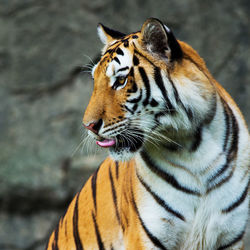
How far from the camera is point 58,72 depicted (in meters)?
4.68

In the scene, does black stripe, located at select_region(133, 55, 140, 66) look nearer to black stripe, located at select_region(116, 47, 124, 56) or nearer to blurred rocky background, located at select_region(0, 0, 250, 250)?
black stripe, located at select_region(116, 47, 124, 56)

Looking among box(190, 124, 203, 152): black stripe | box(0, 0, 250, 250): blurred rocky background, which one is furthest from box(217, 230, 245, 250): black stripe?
box(0, 0, 250, 250): blurred rocky background

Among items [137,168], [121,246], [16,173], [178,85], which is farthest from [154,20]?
[16,173]

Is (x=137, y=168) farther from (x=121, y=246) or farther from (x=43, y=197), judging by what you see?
(x=43, y=197)

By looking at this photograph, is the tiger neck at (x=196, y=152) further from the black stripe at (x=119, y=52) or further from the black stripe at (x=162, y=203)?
the black stripe at (x=119, y=52)

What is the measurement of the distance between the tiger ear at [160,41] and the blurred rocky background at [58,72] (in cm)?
249

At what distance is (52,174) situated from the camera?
15.3ft

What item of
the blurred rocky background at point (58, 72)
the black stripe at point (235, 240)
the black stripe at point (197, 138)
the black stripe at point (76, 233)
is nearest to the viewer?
the black stripe at point (197, 138)

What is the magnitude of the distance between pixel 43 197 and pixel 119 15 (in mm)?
1948

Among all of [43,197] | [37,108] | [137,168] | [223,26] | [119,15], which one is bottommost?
[43,197]

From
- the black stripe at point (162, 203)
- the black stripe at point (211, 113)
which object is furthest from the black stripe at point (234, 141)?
the black stripe at point (162, 203)

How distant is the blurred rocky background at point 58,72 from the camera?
459cm

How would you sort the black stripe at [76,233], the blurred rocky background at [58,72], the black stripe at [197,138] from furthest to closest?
the blurred rocky background at [58,72] → the black stripe at [76,233] → the black stripe at [197,138]

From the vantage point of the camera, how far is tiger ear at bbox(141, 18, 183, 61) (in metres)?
Result: 2.10
